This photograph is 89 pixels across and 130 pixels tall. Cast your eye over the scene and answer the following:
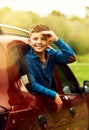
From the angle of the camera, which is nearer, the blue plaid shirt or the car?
the car

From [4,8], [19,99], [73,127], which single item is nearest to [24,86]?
[19,99]

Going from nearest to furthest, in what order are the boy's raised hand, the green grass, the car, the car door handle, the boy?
1. the car
2. the boy
3. the boy's raised hand
4. the car door handle
5. the green grass

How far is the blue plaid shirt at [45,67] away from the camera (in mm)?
5477

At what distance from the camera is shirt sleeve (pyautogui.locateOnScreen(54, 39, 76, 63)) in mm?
5958

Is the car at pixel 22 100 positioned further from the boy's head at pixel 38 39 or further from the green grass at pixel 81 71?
the green grass at pixel 81 71

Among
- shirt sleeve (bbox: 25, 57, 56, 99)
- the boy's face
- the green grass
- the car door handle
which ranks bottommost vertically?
the green grass

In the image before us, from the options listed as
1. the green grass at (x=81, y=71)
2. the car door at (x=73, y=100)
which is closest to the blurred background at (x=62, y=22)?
the green grass at (x=81, y=71)

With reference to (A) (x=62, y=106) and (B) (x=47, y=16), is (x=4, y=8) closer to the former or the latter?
(B) (x=47, y=16)

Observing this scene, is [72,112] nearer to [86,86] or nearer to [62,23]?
[86,86]

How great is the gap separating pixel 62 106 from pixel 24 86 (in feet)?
2.46

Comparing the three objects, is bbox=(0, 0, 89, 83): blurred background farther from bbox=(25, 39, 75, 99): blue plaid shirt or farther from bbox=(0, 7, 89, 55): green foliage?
bbox=(25, 39, 75, 99): blue plaid shirt

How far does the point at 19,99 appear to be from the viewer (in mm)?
5059

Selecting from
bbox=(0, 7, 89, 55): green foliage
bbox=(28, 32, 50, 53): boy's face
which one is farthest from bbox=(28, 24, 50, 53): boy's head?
bbox=(0, 7, 89, 55): green foliage

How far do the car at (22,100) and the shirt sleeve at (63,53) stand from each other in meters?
0.29
